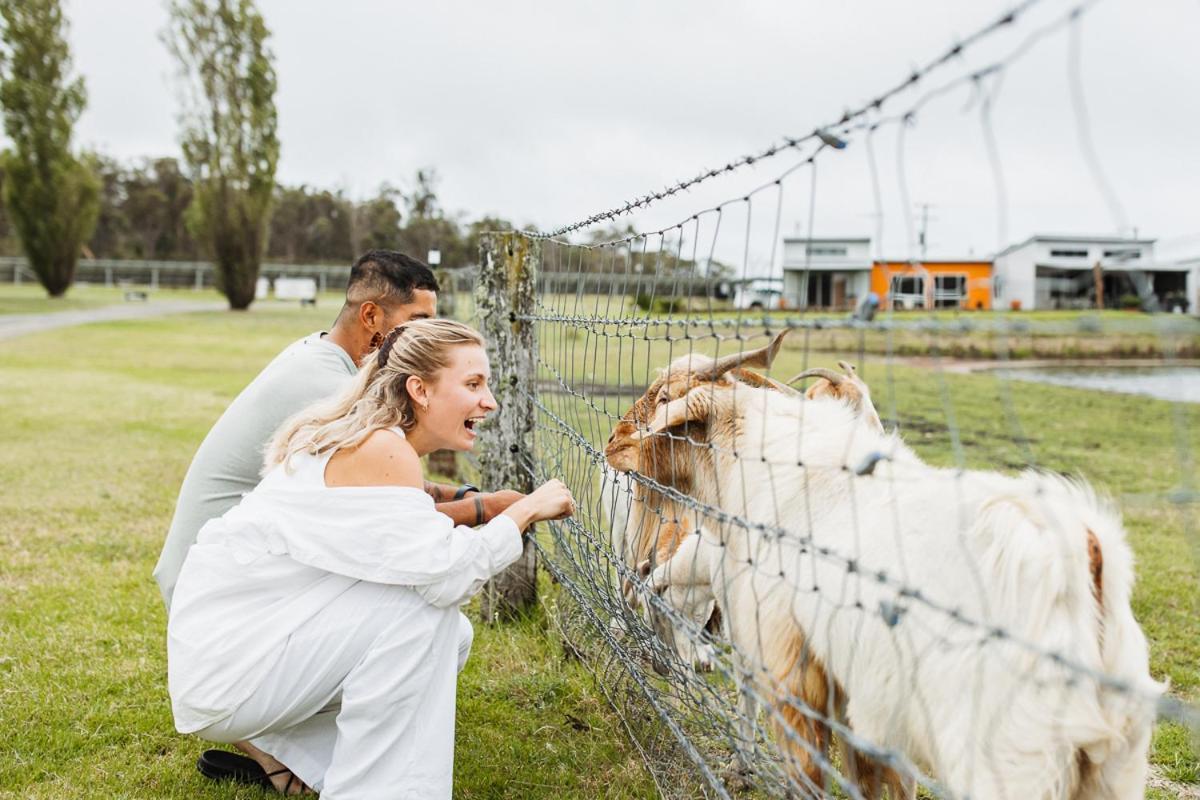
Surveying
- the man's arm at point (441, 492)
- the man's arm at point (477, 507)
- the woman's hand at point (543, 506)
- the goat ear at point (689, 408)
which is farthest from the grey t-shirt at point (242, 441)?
the goat ear at point (689, 408)

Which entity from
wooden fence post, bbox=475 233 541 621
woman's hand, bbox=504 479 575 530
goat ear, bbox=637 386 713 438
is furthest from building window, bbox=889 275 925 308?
wooden fence post, bbox=475 233 541 621

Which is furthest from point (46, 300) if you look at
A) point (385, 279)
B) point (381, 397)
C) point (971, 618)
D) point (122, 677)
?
point (971, 618)

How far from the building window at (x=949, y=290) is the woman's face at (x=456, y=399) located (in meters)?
1.50

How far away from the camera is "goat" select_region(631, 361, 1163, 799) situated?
6.72 ft

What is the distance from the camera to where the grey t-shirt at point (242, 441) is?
400 cm

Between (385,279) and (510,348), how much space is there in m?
0.93

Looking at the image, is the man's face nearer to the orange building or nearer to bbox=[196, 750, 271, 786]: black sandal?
bbox=[196, 750, 271, 786]: black sandal

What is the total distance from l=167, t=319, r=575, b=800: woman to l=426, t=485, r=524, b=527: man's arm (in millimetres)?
442

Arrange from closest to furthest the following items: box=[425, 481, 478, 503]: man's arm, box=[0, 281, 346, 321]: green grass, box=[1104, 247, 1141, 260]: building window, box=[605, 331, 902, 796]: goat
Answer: box=[1104, 247, 1141, 260]: building window
box=[605, 331, 902, 796]: goat
box=[425, 481, 478, 503]: man's arm
box=[0, 281, 346, 321]: green grass

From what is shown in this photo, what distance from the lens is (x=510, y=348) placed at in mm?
5027

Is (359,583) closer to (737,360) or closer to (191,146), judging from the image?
(737,360)

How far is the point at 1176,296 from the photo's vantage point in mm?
1558

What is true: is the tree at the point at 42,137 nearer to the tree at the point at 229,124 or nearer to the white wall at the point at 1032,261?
the tree at the point at 229,124

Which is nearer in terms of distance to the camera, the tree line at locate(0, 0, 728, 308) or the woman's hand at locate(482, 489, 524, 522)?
the woman's hand at locate(482, 489, 524, 522)
